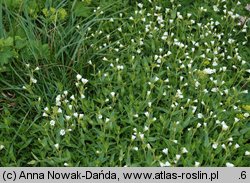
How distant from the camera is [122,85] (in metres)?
4.04

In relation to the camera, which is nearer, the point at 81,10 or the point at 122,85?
the point at 122,85

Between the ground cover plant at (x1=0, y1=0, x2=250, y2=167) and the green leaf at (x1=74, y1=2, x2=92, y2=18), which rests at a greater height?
the green leaf at (x1=74, y1=2, x2=92, y2=18)

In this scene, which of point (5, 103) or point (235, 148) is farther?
point (5, 103)

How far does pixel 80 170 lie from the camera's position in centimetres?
332

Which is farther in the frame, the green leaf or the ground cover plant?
the green leaf

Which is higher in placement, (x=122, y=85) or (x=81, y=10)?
(x=81, y=10)

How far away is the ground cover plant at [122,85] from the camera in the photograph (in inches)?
141

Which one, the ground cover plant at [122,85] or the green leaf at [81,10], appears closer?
the ground cover plant at [122,85]

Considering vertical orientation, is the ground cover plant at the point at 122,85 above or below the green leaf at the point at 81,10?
below

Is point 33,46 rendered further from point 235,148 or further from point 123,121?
point 235,148

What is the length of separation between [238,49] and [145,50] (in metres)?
0.93

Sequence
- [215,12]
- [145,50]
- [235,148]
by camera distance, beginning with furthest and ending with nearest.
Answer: [215,12]
[145,50]
[235,148]

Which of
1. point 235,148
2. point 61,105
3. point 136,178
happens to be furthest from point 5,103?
point 235,148

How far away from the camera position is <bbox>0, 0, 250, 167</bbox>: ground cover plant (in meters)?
3.57
